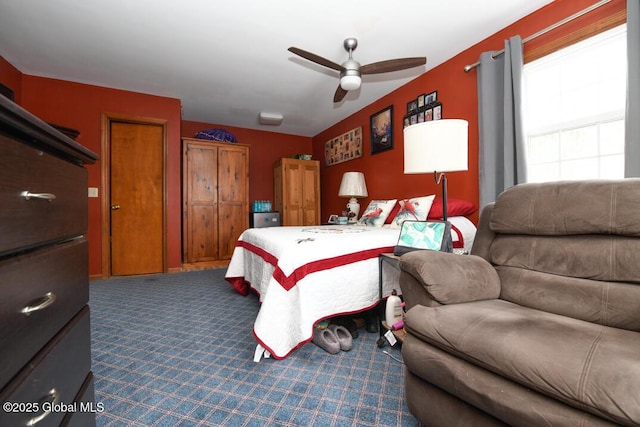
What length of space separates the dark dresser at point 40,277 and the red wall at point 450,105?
3.07m

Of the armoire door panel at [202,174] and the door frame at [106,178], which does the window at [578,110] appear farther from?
the door frame at [106,178]

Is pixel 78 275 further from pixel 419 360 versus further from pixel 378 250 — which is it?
pixel 378 250

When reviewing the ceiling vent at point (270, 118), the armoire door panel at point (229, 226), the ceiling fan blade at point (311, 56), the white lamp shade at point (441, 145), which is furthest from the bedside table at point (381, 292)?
the ceiling vent at point (270, 118)

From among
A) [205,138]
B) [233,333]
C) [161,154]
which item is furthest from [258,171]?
[233,333]

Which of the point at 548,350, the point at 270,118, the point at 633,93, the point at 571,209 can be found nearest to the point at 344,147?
the point at 270,118

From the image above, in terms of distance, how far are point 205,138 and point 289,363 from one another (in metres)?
4.21

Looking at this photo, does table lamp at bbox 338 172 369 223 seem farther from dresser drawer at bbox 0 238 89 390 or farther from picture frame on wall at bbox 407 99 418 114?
dresser drawer at bbox 0 238 89 390

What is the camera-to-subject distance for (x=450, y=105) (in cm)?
302

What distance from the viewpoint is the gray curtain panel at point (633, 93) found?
1.68 m

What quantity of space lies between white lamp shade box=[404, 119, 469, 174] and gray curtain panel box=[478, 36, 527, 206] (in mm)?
909

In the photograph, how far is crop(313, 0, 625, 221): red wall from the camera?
220 centimetres

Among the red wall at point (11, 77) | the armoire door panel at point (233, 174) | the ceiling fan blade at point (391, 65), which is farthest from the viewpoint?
the armoire door panel at point (233, 174)

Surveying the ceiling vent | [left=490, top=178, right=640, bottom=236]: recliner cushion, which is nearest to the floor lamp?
[left=490, top=178, right=640, bottom=236]: recliner cushion

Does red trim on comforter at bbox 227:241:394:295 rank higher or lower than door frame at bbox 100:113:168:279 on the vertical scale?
lower
